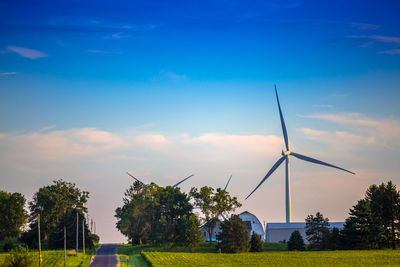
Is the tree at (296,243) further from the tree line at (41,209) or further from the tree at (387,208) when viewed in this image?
the tree line at (41,209)

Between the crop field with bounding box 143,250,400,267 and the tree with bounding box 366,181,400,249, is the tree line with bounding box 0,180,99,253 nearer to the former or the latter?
the crop field with bounding box 143,250,400,267

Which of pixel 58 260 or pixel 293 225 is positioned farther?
pixel 293 225

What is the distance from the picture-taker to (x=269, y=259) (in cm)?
9631

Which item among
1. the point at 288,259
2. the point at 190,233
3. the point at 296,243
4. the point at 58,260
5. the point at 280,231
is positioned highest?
the point at 190,233

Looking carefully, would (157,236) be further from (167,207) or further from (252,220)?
(252,220)

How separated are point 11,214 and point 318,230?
9343 cm

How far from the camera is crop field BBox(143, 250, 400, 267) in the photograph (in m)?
87.0

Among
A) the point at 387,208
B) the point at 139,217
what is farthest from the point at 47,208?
the point at 387,208

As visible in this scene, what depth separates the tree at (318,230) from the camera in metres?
114

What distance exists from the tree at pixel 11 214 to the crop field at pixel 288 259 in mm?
71757

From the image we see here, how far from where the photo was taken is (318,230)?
4481 inches

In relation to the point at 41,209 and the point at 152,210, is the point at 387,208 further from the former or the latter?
the point at 41,209

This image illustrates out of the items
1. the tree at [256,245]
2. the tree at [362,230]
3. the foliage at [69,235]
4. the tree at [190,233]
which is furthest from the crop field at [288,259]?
the foliage at [69,235]

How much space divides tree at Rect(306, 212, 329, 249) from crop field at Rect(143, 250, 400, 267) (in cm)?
957
